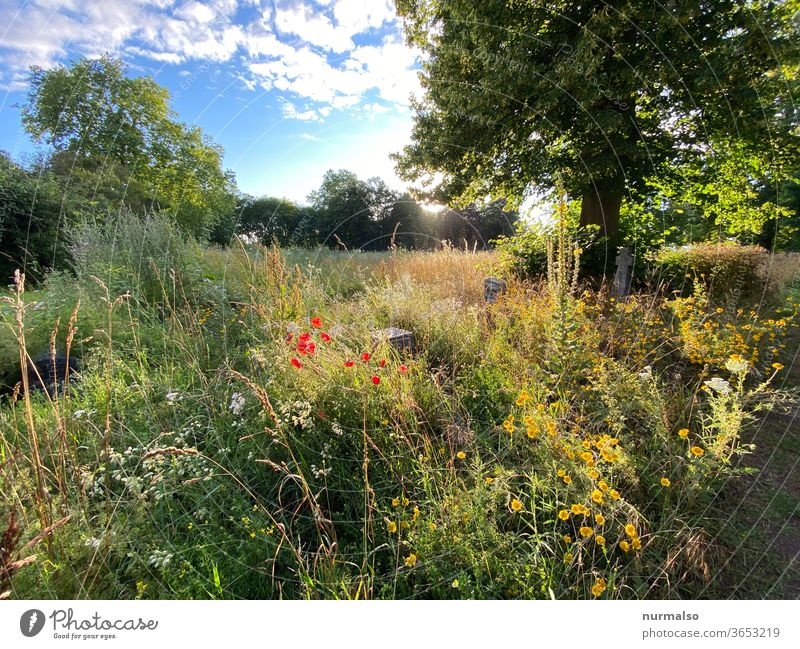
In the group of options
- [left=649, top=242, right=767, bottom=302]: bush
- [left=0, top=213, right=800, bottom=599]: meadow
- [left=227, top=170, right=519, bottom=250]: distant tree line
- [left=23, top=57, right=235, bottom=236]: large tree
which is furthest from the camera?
[left=227, top=170, right=519, bottom=250]: distant tree line

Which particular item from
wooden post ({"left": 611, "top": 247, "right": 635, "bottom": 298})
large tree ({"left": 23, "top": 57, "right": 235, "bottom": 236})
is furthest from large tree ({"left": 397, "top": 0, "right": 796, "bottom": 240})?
large tree ({"left": 23, "top": 57, "right": 235, "bottom": 236})

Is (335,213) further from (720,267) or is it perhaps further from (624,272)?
(720,267)

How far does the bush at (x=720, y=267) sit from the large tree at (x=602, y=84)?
3.77 feet

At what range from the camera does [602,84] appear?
12.8ft

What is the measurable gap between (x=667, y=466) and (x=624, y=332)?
66.4 inches

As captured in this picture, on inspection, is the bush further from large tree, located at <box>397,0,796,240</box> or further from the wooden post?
the wooden post

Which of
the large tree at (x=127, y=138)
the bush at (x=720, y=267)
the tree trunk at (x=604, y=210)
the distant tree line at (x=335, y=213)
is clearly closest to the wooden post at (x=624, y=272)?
the tree trunk at (x=604, y=210)

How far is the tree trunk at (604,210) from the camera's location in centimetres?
A: 515

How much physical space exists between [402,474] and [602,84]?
16.7 feet

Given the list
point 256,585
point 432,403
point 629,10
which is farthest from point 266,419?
point 629,10

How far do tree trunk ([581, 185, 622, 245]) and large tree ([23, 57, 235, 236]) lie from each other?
556cm

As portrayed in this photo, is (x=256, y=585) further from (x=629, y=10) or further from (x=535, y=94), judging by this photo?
(x=629, y=10)

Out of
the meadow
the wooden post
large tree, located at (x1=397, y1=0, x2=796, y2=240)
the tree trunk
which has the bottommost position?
the meadow

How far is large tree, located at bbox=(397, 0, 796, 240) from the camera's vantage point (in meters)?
3.70
